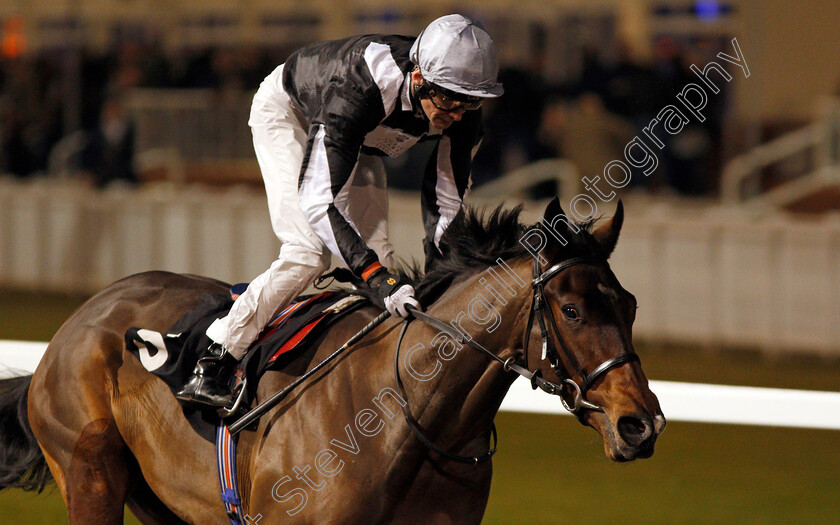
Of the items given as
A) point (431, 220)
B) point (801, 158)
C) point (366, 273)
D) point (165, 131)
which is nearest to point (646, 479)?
point (431, 220)

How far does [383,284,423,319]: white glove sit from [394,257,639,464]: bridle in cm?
2

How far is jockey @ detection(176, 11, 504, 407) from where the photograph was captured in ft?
10.6

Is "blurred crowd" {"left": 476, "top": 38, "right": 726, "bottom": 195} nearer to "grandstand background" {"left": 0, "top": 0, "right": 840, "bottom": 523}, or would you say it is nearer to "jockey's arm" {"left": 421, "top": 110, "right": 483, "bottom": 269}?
"grandstand background" {"left": 0, "top": 0, "right": 840, "bottom": 523}

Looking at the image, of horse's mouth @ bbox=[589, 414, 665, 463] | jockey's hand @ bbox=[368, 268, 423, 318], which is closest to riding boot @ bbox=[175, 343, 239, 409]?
jockey's hand @ bbox=[368, 268, 423, 318]

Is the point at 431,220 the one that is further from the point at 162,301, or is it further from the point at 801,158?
the point at 801,158

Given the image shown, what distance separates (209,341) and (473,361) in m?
0.96

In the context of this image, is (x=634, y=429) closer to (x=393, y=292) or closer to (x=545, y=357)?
Answer: (x=545, y=357)

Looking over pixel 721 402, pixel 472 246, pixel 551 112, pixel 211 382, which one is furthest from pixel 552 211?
pixel 551 112

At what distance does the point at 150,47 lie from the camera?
13.9 metres

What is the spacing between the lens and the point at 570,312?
9.60 feet

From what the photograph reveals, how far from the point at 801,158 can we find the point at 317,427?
26.9ft

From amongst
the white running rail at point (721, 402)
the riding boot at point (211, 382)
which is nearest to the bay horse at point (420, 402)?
the riding boot at point (211, 382)

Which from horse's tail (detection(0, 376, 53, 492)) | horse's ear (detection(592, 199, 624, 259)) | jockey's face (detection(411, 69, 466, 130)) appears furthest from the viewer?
horse's tail (detection(0, 376, 53, 492))

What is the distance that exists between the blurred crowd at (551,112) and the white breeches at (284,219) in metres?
6.27
